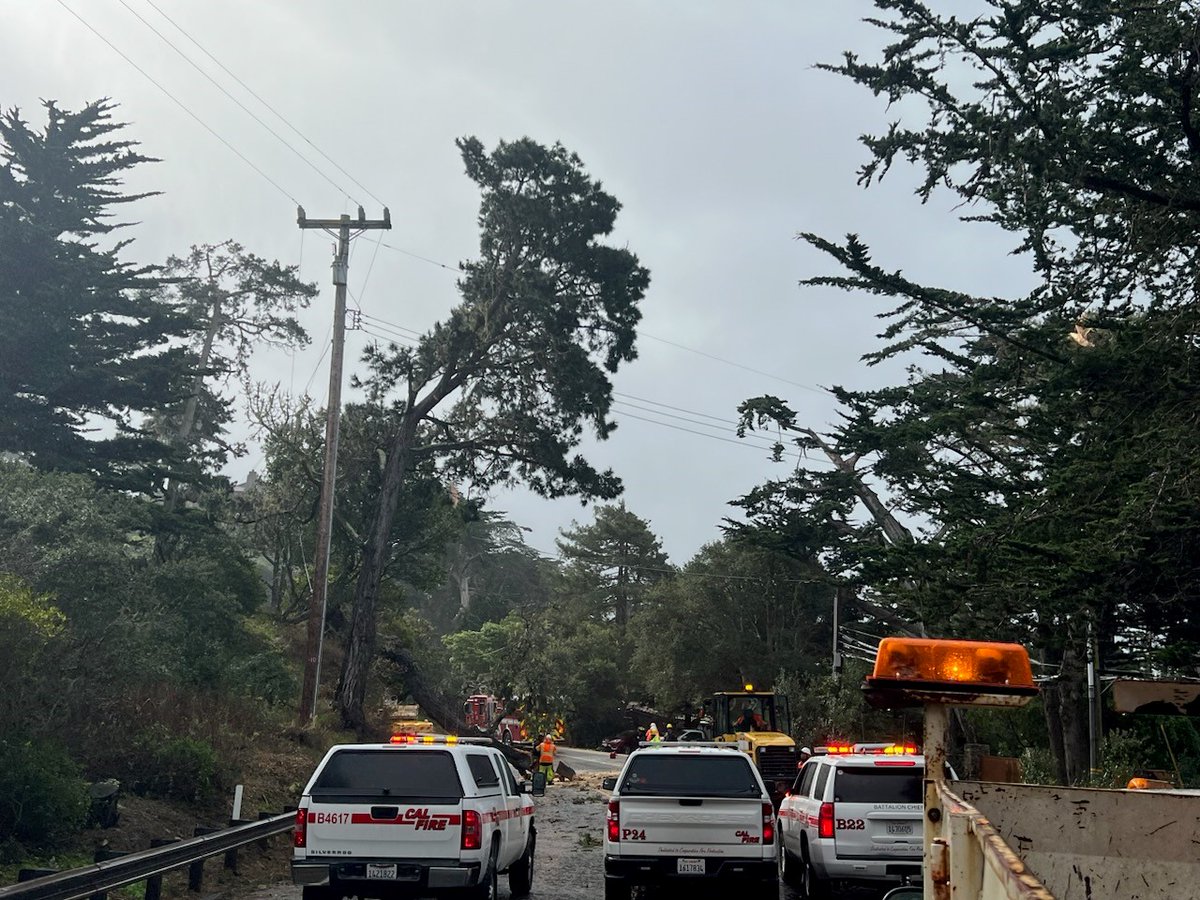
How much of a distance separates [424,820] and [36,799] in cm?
600

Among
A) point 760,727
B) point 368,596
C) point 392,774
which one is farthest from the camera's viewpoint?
point 368,596

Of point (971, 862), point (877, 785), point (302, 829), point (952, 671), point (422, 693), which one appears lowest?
point (302, 829)

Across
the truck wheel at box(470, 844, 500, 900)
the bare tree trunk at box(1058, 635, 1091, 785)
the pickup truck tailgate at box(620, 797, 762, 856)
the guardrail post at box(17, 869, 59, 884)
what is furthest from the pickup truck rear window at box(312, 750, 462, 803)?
the bare tree trunk at box(1058, 635, 1091, 785)

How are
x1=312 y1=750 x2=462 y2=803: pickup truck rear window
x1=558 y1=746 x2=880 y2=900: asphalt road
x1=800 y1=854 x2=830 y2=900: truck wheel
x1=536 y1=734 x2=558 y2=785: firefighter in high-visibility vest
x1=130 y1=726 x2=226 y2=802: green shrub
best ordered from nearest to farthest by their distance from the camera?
x1=312 y1=750 x2=462 y2=803: pickup truck rear window
x1=800 y1=854 x2=830 y2=900: truck wheel
x1=558 y1=746 x2=880 y2=900: asphalt road
x1=130 y1=726 x2=226 y2=802: green shrub
x1=536 y1=734 x2=558 y2=785: firefighter in high-visibility vest

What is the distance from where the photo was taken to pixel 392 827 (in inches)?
455

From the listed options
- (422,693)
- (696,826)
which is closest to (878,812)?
(696,826)

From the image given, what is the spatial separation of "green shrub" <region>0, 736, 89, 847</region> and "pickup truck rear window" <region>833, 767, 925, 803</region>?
9.10m

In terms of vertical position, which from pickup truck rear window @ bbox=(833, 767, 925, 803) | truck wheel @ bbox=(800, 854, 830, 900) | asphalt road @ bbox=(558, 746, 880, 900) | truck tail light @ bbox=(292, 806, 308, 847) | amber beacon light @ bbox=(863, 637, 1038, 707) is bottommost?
asphalt road @ bbox=(558, 746, 880, 900)

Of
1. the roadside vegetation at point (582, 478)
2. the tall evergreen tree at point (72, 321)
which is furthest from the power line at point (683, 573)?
the tall evergreen tree at point (72, 321)

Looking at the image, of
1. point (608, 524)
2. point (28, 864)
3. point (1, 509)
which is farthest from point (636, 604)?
point (28, 864)

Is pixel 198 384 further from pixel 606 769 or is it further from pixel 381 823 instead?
pixel 381 823

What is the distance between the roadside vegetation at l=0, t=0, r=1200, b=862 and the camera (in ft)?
53.6

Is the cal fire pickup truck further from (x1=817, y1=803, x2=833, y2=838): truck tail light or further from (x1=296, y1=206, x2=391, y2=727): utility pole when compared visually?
(x1=296, y1=206, x2=391, y2=727): utility pole

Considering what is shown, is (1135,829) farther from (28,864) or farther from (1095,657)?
(1095,657)
